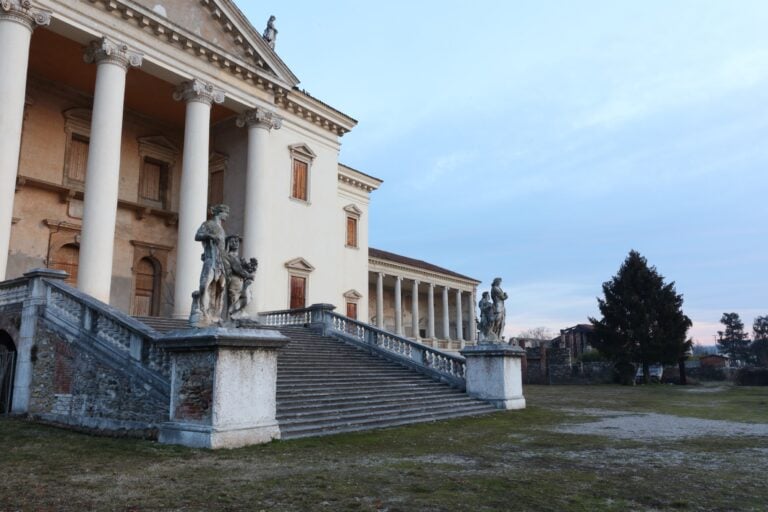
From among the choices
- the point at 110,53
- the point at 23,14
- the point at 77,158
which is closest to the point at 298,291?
the point at 77,158

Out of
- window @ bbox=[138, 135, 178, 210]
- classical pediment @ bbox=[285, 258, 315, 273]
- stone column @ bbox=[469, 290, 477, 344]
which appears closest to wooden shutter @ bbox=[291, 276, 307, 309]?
classical pediment @ bbox=[285, 258, 315, 273]

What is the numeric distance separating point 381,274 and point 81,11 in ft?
91.2

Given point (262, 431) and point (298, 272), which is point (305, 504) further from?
point (298, 272)

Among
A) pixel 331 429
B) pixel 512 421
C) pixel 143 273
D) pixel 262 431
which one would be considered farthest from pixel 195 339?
pixel 143 273

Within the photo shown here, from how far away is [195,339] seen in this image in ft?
30.3

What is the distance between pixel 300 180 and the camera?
2577 centimetres

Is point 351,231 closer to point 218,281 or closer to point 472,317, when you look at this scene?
point 218,281

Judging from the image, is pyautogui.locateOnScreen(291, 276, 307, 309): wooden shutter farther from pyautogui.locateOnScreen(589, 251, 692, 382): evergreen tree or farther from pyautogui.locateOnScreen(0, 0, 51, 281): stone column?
pyautogui.locateOnScreen(589, 251, 692, 382): evergreen tree

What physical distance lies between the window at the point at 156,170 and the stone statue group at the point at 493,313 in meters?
14.2

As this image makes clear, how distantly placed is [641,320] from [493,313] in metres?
22.8

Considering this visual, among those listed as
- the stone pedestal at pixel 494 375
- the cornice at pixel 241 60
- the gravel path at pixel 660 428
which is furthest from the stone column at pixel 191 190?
the gravel path at pixel 660 428

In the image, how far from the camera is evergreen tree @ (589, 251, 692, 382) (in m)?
35.0

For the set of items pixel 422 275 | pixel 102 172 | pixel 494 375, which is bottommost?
pixel 494 375

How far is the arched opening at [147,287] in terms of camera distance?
73.8 ft
